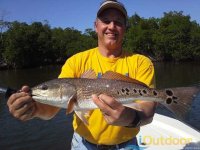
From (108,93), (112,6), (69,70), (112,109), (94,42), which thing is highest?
(94,42)

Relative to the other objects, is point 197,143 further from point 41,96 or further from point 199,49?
point 199,49

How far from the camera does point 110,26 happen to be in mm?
4074

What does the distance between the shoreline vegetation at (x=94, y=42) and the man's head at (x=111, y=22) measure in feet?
236

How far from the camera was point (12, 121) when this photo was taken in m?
18.4

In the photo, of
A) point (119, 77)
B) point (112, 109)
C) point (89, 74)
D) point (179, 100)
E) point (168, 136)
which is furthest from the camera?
point (168, 136)

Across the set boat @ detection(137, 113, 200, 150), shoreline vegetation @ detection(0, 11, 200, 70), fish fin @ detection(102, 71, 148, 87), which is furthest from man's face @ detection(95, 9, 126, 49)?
shoreline vegetation @ detection(0, 11, 200, 70)

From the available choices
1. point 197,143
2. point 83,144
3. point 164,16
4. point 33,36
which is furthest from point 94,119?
point 164,16

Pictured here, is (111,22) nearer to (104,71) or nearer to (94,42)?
(104,71)

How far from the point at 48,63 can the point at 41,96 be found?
275ft

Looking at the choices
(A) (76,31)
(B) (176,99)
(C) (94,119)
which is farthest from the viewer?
(A) (76,31)

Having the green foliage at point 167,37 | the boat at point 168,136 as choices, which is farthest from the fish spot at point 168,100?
the green foliage at point 167,37

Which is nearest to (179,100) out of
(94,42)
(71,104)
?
(71,104)

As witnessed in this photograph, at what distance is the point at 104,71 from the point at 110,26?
58 cm

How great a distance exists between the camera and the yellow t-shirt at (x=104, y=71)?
393 centimetres
